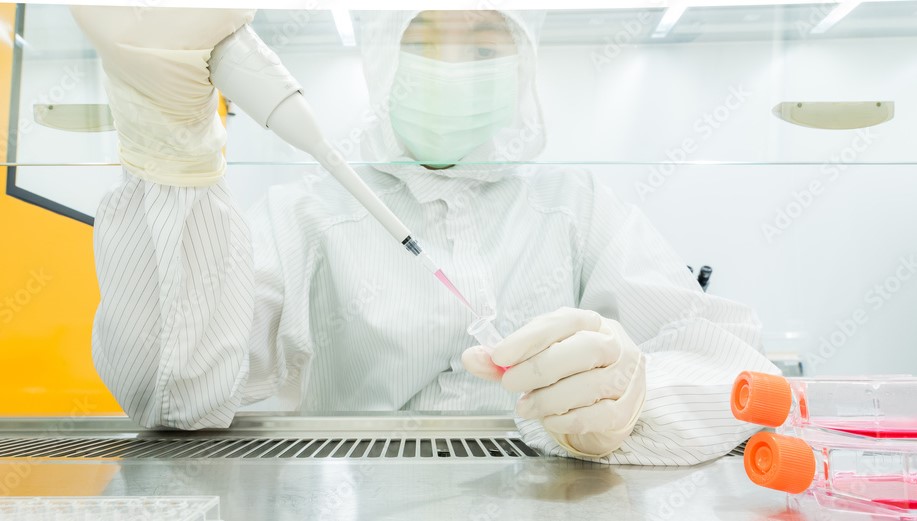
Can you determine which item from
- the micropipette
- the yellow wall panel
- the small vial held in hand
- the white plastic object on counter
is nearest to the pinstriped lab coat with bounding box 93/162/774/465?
the small vial held in hand

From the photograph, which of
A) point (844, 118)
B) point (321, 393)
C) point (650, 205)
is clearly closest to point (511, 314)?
point (321, 393)

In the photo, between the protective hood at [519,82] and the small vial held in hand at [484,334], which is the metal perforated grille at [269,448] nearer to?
the small vial held in hand at [484,334]

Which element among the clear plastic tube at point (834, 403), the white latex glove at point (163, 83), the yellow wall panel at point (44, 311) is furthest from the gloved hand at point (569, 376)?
the yellow wall panel at point (44, 311)

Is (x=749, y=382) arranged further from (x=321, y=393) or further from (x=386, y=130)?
(x=321, y=393)

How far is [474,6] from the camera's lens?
0.54m

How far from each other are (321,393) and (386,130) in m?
0.78

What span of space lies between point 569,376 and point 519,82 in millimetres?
330

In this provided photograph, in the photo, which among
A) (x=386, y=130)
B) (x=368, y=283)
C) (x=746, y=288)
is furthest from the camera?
(x=746, y=288)

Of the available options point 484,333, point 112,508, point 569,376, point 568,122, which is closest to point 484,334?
point 484,333

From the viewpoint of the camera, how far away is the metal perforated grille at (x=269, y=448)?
68 cm

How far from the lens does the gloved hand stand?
2.14 ft

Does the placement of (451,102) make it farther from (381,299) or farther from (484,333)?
(381,299)

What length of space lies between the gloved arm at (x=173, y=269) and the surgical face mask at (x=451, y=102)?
22cm

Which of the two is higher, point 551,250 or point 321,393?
point 551,250
